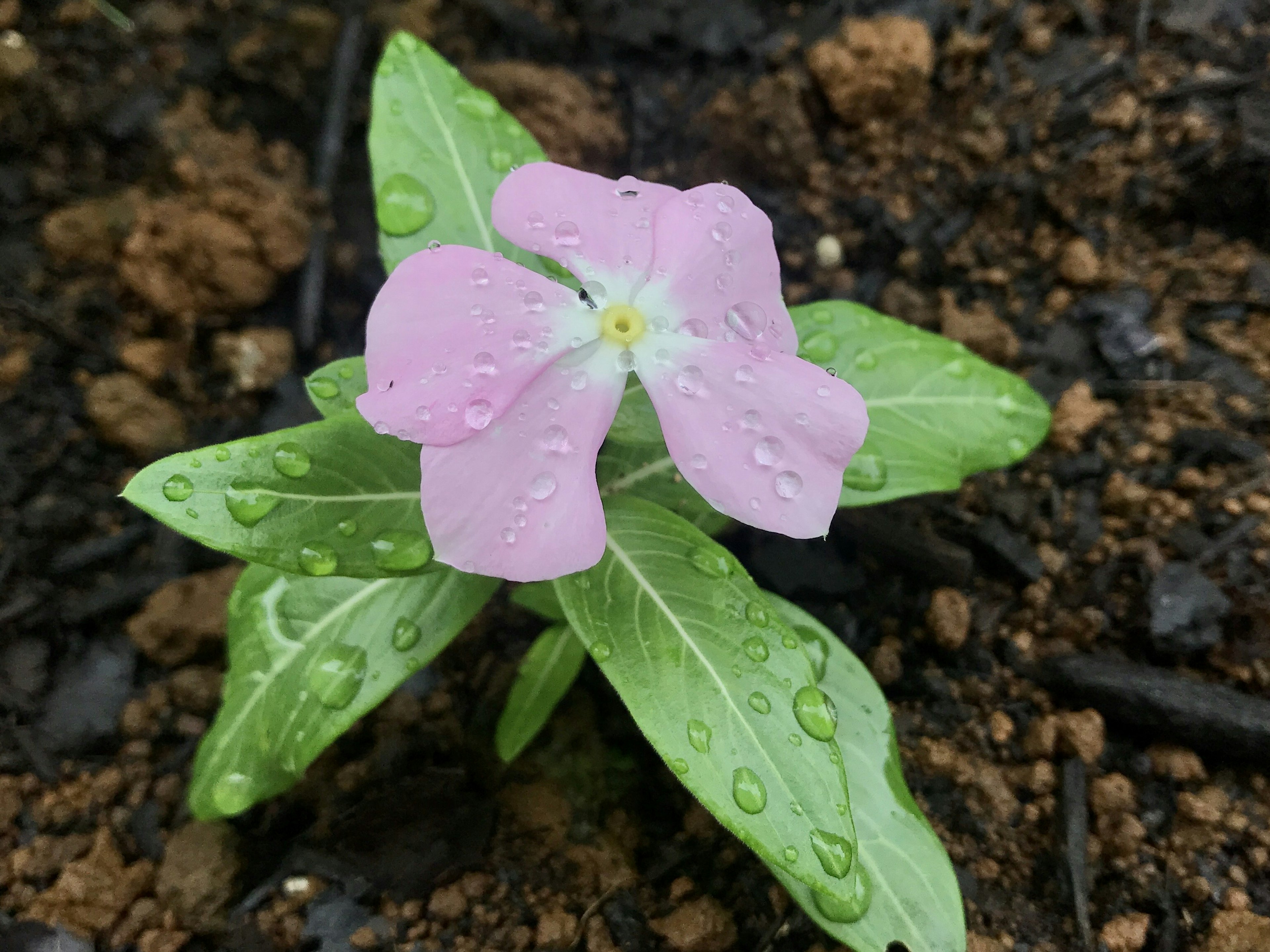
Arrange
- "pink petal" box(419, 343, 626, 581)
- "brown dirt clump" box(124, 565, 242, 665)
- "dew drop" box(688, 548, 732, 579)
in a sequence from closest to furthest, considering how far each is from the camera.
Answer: "pink petal" box(419, 343, 626, 581), "dew drop" box(688, 548, 732, 579), "brown dirt clump" box(124, 565, 242, 665)

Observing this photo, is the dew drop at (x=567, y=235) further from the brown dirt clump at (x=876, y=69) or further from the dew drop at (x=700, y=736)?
the brown dirt clump at (x=876, y=69)

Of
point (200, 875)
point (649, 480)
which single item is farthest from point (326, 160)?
point (200, 875)

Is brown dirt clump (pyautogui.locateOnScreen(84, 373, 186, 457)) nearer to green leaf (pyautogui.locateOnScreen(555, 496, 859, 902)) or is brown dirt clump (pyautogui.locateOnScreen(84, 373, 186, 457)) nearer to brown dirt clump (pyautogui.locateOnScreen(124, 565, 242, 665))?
brown dirt clump (pyautogui.locateOnScreen(124, 565, 242, 665))

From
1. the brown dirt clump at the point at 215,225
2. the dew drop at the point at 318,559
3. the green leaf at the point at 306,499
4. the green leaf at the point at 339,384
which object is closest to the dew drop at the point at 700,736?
the green leaf at the point at 306,499

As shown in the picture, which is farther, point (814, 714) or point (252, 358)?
point (252, 358)

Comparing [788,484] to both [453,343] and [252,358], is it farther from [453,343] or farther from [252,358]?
[252,358]

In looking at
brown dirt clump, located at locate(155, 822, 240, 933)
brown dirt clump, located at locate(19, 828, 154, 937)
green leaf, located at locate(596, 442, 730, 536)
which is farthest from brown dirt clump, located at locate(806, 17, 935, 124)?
brown dirt clump, located at locate(19, 828, 154, 937)
